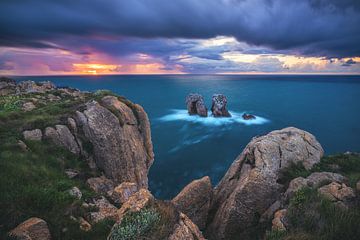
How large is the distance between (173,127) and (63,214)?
8456 centimetres

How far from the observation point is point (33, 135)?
776 inches

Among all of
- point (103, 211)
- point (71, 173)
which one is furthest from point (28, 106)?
point (103, 211)

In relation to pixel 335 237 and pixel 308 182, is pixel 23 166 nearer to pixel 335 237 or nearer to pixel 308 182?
pixel 335 237

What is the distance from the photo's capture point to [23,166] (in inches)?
589

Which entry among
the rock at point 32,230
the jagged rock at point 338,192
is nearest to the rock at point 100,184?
the rock at point 32,230

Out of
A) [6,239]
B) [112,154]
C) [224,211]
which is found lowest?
[224,211]

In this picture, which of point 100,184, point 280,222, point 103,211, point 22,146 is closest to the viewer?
point 103,211

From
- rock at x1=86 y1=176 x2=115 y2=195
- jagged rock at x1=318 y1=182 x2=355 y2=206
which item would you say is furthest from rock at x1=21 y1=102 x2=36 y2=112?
jagged rock at x1=318 y1=182 x2=355 y2=206

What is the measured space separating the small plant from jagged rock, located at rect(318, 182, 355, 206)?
10.1m

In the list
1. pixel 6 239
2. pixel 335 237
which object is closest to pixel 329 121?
pixel 335 237

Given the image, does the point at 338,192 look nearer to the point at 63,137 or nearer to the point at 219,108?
the point at 63,137

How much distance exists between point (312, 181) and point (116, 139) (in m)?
17.7

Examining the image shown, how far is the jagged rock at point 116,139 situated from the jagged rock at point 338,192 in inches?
681

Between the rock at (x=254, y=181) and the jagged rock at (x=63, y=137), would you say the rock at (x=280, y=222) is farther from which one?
the jagged rock at (x=63, y=137)
